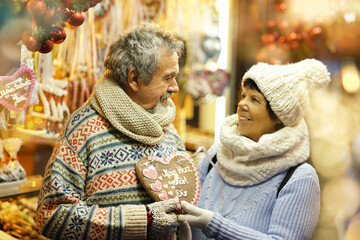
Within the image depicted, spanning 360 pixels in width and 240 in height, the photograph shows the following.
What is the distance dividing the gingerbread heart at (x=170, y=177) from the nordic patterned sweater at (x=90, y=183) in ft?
0.15

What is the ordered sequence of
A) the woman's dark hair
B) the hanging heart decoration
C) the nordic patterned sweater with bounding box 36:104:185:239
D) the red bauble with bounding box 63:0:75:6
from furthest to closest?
1. the woman's dark hair
2. the hanging heart decoration
3. the red bauble with bounding box 63:0:75:6
4. the nordic patterned sweater with bounding box 36:104:185:239

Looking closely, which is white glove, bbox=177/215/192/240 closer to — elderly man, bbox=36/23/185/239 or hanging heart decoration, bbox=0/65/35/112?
elderly man, bbox=36/23/185/239

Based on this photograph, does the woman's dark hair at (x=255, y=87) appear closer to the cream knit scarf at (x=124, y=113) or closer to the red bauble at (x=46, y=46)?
the cream knit scarf at (x=124, y=113)

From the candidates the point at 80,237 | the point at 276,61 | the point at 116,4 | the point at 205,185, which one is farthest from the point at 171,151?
the point at 276,61

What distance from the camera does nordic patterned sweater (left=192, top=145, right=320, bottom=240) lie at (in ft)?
4.89

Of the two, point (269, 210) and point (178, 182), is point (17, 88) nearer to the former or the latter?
point (178, 182)

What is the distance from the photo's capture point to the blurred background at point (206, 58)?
1510 mm

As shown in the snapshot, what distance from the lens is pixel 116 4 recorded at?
8.39 ft

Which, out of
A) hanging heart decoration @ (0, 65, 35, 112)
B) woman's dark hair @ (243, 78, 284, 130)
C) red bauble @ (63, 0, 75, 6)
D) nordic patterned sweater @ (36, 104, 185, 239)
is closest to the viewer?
nordic patterned sweater @ (36, 104, 185, 239)

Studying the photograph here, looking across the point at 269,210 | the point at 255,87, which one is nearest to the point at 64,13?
the point at 255,87

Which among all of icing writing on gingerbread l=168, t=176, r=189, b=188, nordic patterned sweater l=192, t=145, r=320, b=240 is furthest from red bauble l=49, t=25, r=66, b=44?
nordic patterned sweater l=192, t=145, r=320, b=240

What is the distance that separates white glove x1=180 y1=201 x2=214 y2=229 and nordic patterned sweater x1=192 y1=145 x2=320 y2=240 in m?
0.03

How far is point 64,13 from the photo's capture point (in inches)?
56.1

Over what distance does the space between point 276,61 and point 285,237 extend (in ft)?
8.37
